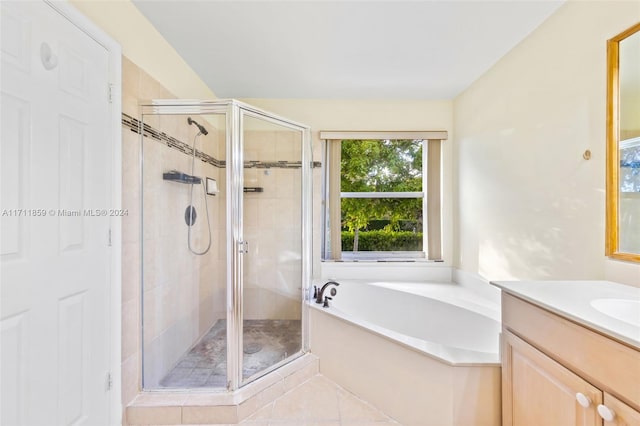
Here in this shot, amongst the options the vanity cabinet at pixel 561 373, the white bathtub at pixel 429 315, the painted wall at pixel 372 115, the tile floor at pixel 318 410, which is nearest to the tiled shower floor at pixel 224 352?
the tile floor at pixel 318 410

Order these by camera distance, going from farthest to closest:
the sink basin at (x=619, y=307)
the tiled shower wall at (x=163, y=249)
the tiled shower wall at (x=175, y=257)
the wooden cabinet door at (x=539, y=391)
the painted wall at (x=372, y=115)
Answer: the painted wall at (x=372, y=115) → the tiled shower wall at (x=175, y=257) → the tiled shower wall at (x=163, y=249) → the sink basin at (x=619, y=307) → the wooden cabinet door at (x=539, y=391)

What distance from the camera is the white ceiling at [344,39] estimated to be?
1.59 m

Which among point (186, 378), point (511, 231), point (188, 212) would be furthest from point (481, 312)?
point (188, 212)

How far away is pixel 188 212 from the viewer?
213 cm

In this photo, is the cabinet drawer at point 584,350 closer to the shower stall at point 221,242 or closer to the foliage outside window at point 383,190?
the shower stall at point 221,242

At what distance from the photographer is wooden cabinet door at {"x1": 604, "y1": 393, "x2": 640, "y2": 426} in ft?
2.48

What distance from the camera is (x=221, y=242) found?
190 cm

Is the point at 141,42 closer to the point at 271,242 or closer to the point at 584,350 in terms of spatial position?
the point at 271,242
